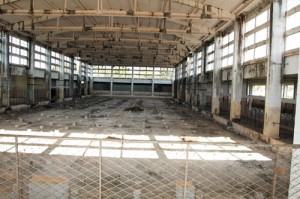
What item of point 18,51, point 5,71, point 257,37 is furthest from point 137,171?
point 18,51

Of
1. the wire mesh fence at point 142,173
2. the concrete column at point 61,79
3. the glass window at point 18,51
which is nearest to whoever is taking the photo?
the wire mesh fence at point 142,173

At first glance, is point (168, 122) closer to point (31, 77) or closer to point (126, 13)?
point (126, 13)

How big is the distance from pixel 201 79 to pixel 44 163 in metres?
18.4

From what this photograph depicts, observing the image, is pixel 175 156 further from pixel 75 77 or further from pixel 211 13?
pixel 75 77

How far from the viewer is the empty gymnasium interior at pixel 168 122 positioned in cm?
522

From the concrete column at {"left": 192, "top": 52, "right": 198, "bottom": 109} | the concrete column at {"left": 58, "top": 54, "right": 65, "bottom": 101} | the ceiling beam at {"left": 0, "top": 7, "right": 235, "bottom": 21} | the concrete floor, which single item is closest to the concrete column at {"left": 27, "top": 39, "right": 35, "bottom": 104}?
the concrete column at {"left": 58, "top": 54, "right": 65, "bottom": 101}

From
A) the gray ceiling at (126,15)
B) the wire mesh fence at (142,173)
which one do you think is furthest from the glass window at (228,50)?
the wire mesh fence at (142,173)

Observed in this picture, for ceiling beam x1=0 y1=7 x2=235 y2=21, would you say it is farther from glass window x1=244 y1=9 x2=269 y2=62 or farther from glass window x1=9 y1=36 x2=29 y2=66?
glass window x1=9 y1=36 x2=29 y2=66

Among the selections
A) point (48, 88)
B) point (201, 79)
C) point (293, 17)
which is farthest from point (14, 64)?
point (293, 17)

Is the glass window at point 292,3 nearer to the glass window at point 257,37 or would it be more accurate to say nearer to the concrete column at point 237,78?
the glass window at point 257,37

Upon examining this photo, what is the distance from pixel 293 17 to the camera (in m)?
10.1

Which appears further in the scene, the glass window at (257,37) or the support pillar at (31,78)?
the support pillar at (31,78)

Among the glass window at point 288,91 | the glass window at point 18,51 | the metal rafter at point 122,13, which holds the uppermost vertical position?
the metal rafter at point 122,13

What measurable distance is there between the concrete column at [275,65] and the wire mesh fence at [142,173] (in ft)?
4.98
